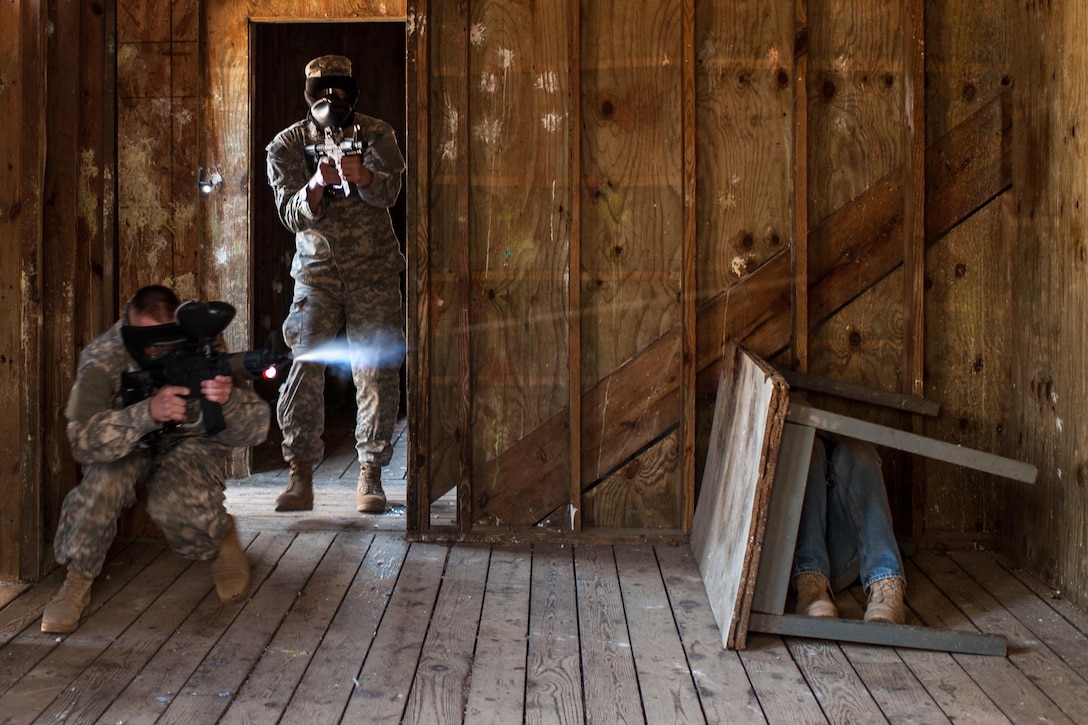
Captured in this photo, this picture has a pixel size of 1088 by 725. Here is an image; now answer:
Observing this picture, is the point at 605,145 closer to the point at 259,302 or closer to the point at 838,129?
the point at 838,129

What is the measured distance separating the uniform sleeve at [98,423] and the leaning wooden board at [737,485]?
171 centimetres

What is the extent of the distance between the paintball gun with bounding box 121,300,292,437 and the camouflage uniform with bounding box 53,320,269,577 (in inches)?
2.3

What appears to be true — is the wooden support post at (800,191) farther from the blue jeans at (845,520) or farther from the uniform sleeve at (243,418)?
the uniform sleeve at (243,418)

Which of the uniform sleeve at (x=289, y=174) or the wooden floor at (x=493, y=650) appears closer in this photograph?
the wooden floor at (x=493, y=650)

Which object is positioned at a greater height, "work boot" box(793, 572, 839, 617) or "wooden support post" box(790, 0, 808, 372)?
"wooden support post" box(790, 0, 808, 372)

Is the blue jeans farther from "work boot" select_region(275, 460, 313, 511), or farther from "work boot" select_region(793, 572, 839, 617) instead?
"work boot" select_region(275, 460, 313, 511)

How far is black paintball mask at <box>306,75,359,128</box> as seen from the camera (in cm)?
462

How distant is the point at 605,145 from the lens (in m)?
4.18

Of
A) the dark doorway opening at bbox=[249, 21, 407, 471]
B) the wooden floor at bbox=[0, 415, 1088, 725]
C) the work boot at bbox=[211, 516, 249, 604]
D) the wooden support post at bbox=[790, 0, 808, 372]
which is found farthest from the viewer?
the dark doorway opening at bbox=[249, 21, 407, 471]

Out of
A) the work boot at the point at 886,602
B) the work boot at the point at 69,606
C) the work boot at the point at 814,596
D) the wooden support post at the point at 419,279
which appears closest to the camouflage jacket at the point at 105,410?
the work boot at the point at 69,606

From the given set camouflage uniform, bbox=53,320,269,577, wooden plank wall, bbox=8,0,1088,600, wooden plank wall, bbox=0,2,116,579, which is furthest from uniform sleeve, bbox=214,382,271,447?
wooden plank wall, bbox=8,0,1088,600

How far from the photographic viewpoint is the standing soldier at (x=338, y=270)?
15.3 ft

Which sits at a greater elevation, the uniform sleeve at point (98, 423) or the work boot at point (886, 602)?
the uniform sleeve at point (98, 423)

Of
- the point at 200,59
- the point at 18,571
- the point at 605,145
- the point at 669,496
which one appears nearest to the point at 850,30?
the point at 605,145
